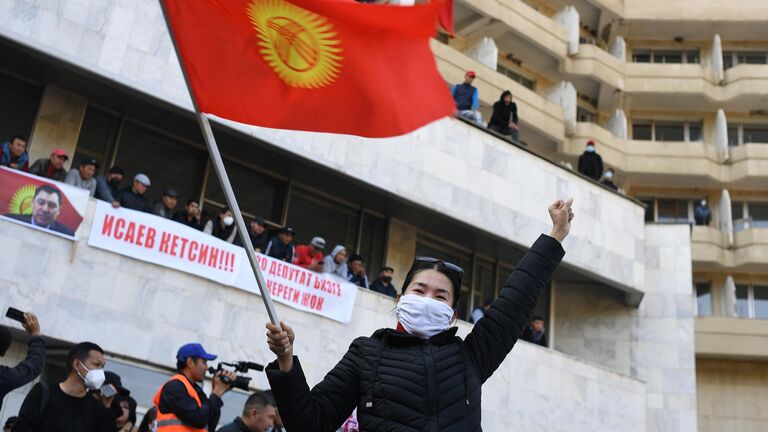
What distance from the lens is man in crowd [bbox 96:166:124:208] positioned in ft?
44.2

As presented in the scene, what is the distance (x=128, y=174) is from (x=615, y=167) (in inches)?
679

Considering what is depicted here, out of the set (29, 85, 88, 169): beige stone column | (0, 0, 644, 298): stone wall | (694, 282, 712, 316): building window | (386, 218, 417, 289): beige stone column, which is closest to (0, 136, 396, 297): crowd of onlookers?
(29, 85, 88, 169): beige stone column

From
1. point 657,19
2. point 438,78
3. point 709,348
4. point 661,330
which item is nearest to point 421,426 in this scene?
point 438,78

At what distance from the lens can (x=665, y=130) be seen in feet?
105

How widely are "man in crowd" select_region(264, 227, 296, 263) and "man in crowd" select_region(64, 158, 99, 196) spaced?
2.80 metres

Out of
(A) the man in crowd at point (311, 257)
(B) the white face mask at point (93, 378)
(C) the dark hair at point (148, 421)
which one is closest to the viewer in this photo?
(B) the white face mask at point (93, 378)

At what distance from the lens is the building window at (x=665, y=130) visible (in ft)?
104

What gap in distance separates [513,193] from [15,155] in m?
A: 10.0

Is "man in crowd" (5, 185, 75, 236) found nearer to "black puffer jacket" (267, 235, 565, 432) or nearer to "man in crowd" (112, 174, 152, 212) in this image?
"man in crowd" (112, 174, 152, 212)

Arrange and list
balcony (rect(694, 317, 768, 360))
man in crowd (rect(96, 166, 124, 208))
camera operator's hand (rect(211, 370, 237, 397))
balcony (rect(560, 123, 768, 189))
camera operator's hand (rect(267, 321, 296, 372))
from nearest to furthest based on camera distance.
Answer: camera operator's hand (rect(267, 321, 296, 372)) < camera operator's hand (rect(211, 370, 237, 397)) < man in crowd (rect(96, 166, 124, 208)) < balcony (rect(694, 317, 768, 360)) < balcony (rect(560, 123, 768, 189))

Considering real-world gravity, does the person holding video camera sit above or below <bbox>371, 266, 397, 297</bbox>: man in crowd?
below

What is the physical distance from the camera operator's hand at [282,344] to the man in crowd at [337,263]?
1180 cm

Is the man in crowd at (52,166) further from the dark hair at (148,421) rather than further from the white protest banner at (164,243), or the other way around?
the dark hair at (148,421)

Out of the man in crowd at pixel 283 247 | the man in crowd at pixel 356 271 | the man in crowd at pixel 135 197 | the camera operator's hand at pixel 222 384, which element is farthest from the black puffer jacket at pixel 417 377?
the man in crowd at pixel 356 271
